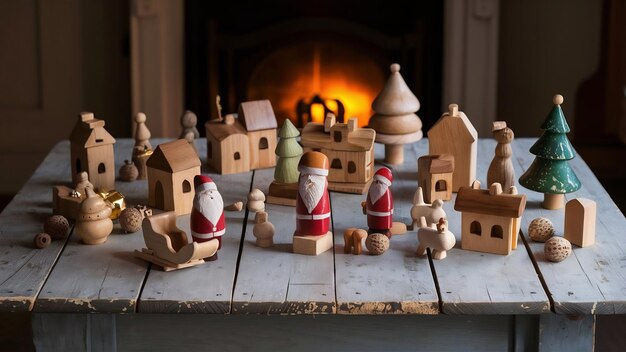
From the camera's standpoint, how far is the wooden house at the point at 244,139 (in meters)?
2.35

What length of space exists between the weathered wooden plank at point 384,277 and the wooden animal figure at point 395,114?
0.29 meters

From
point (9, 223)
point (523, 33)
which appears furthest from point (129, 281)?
point (523, 33)

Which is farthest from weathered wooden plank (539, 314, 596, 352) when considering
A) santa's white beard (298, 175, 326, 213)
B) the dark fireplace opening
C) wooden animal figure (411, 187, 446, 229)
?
the dark fireplace opening

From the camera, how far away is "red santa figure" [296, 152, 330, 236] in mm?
1838

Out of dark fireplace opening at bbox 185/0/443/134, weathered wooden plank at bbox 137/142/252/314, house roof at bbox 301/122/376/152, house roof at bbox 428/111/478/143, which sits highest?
dark fireplace opening at bbox 185/0/443/134

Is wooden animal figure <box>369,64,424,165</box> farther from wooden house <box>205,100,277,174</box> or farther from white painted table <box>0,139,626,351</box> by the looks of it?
white painted table <box>0,139,626,351</box>

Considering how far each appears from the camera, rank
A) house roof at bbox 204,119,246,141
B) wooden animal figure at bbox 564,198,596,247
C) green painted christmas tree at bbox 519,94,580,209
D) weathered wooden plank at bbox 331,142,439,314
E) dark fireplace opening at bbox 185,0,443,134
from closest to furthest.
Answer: weathered wooden plank at bbox 331,142,439,314 < wooden animal figure at bbox 564,198,596,247 < green painted christmas tree at bbox 519,94,580,209 < house roof at bbox 204,119,246,141 < dark fireplace opening at bbox 185,0,443,134

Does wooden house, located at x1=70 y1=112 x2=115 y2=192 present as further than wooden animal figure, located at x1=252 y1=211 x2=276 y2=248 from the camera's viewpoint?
Yes

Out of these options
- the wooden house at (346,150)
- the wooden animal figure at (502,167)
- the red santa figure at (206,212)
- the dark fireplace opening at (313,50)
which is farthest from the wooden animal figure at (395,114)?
the dark fireplace opening at (313,50)

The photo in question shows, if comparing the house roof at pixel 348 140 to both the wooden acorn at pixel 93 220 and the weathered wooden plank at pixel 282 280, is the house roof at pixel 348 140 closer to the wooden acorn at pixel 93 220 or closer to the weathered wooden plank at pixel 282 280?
the weathered wooden plank at pixel 282 280

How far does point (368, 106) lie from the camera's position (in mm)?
3652

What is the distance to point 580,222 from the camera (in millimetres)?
1883

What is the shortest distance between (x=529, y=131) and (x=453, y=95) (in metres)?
0.40

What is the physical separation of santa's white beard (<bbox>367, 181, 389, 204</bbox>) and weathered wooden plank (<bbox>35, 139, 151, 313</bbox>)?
41 cm
